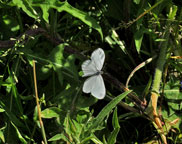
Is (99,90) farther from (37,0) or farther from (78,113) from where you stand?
(37,0)

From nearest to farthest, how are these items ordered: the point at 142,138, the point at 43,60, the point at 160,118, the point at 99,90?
the point at 99,90, the point at 43,60, the point at 160,118, the point at 142,138

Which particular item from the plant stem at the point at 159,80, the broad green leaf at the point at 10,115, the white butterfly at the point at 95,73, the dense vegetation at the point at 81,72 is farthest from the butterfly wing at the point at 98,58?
the broad green leaf at the point at 10,115

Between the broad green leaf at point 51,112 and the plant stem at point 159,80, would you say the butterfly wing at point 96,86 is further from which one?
the plant stem at point 159,80

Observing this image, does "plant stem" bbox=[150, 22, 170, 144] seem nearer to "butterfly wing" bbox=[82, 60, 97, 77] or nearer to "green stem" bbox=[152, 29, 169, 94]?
"green stem" bbox=[152, 29, 169, 94]

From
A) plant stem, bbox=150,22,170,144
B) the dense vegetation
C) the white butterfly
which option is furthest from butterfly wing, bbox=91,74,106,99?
plant stem, bbox=150,22,170,144

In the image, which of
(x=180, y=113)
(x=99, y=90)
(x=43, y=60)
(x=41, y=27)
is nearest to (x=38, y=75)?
(x=43, y=60)

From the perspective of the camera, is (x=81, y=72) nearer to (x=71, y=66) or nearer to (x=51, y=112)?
(x=71, y=66)
